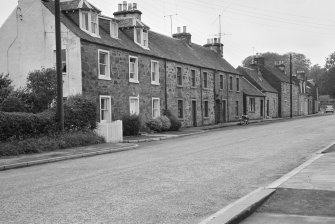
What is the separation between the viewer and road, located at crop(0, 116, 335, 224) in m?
6.99

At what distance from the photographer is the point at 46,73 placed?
2316cm

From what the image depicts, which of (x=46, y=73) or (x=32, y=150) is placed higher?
(x=46, y=73)

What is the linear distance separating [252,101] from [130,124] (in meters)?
31.7

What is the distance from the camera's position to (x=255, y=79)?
203ft

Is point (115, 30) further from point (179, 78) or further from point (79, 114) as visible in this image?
point (79, 114)

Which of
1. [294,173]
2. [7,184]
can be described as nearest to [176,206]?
[294,173]

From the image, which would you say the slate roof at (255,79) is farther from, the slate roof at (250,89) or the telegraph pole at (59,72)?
the telegraph pole at (59,72)

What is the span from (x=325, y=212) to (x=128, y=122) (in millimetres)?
21277

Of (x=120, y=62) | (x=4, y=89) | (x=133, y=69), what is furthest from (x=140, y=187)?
(x=133, y=69)

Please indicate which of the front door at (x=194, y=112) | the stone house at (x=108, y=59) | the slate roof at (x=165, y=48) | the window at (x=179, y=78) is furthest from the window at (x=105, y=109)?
the front door at (x=194, y=112)

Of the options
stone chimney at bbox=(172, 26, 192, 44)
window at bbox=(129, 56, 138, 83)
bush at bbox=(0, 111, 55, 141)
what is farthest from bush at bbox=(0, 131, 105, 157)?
stone chimney at bbox=(172, 26, 192, 44)

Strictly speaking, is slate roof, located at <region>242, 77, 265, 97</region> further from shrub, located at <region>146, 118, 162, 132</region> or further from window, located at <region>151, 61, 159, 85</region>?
shrub, located at <region>146, 118, 162, 132</region>

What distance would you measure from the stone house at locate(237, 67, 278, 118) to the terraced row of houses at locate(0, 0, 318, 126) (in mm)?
13451

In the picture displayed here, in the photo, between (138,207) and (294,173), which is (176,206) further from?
(294,173)
